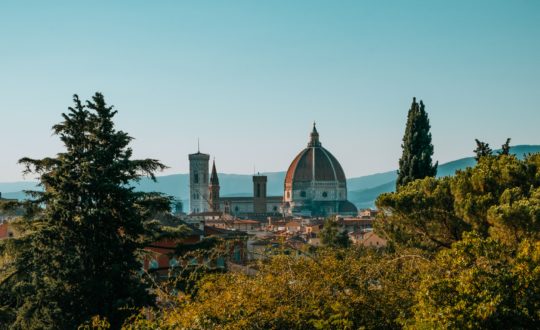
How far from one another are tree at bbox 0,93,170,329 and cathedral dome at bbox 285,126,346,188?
13380cm

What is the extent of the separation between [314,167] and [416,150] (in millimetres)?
121852

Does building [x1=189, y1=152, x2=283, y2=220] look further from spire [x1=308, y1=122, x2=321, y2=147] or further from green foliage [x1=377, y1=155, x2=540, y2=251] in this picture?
green foliage [x1=377, y1=155, x2=540, y2=251]

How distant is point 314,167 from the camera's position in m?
154

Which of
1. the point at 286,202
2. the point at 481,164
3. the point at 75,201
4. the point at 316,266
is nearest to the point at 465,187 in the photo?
the point at 481,164

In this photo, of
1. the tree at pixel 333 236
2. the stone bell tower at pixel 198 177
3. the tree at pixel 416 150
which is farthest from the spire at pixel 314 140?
the tree at pixel 416 150

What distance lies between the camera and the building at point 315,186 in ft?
492

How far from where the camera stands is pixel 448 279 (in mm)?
10438

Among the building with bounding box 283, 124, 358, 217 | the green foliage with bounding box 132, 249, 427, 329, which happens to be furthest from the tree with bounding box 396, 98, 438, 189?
the building with bounding box 283, 124, 358, 217

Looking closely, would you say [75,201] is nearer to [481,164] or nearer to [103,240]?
[103,240]

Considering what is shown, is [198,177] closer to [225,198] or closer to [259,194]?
[225,198]

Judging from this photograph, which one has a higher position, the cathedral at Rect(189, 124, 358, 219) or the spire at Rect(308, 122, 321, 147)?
the spire at Rect(308, 122, 321, 147)

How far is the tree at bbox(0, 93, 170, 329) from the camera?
1762cm

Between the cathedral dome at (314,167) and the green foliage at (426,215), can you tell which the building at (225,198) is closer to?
the cathedral dome at (314,167)

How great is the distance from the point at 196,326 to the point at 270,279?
6.66ft
